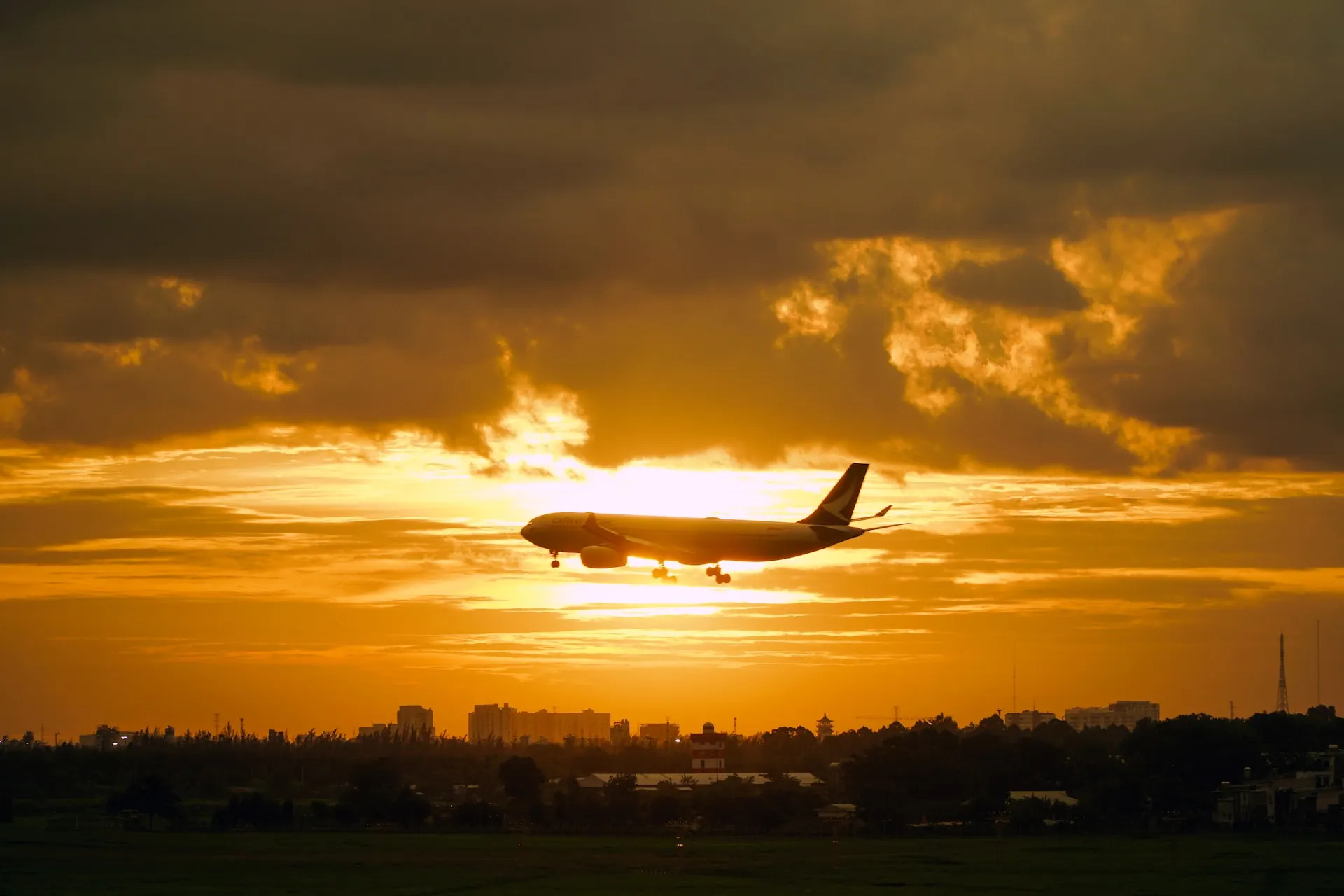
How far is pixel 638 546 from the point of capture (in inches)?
7638

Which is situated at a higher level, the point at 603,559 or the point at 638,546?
the point at 638,546

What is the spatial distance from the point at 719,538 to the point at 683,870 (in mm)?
38025

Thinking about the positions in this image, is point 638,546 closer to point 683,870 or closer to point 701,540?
point 701,540

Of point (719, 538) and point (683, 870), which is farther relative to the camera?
point (719, 538)

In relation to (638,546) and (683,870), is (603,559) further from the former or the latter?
(683,870)

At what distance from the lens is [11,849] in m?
194

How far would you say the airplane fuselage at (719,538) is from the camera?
19150 cm

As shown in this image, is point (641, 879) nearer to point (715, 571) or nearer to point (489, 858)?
point (489, 858)

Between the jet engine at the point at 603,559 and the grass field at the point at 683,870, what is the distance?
3263cm

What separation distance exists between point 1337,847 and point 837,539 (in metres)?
65.5

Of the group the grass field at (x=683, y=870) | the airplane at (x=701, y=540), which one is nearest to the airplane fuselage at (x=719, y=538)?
the airplane at (x=701, y=540)

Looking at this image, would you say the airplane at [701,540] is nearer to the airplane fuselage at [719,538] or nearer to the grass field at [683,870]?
the airplane fuselage at [719,538]

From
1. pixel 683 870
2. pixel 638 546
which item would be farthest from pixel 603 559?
pixel 683 870

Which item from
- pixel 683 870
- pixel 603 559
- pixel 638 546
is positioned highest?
pixel 638 546
